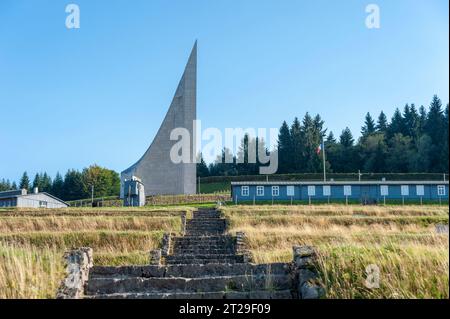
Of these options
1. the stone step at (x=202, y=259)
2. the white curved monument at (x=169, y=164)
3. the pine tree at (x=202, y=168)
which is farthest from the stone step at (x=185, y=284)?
the pine tree at (x=202, y=168)

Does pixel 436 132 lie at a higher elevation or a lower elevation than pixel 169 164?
higher

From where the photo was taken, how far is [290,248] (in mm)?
14352

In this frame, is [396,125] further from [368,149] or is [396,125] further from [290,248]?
[290,248]

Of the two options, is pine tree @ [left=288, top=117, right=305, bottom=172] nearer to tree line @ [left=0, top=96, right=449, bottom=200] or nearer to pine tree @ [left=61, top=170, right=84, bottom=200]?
tree line @ [left=0, top=96, right=449, bottom=200]

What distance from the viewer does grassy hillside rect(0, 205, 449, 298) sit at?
646 cm

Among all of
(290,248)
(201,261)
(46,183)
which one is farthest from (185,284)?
(46,183)

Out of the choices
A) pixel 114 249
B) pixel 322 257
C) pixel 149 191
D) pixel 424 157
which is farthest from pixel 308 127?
pixel 322 257

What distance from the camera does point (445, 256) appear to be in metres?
6.71

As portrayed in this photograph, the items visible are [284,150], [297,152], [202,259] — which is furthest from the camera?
[284,150]

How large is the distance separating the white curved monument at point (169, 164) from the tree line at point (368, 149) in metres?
16.3

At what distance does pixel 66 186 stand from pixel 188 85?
3950 cm

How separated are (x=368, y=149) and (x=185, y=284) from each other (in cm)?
6582

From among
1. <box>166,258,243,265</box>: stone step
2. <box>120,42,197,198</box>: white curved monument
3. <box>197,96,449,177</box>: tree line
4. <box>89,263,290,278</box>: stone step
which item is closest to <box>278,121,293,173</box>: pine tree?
<box>197,96,449,177</box>: tree line
